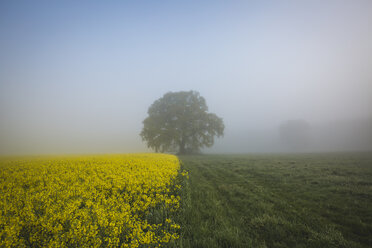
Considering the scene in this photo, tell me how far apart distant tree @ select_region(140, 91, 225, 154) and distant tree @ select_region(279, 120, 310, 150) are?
166 feet

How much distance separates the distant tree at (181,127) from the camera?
102ft

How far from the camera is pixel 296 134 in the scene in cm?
6419

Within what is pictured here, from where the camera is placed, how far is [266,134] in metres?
83.7

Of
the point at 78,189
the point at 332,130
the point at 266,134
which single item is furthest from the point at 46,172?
the point at 332,130

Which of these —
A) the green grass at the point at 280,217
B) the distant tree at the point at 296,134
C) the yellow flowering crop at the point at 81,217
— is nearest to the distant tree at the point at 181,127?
the green grass at the point at 280,217

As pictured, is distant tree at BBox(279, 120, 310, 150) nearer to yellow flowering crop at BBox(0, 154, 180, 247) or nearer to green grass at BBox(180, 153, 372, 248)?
green grass at BBox(180, 153, 372, 248)

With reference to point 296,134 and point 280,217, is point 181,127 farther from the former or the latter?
point 296,134

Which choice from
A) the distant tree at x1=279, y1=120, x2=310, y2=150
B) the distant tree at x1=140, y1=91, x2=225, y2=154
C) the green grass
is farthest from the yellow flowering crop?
the distant tree at x1=279, y1=120, x2=310, y2=150

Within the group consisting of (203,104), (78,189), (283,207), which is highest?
(203,104)

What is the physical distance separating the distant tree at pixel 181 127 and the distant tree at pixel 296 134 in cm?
5064

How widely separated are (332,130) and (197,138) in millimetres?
83527

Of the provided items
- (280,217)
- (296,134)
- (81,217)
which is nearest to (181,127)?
(280,217)

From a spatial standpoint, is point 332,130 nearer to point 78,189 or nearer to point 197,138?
point 197,138

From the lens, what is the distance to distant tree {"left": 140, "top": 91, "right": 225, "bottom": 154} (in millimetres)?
31062
